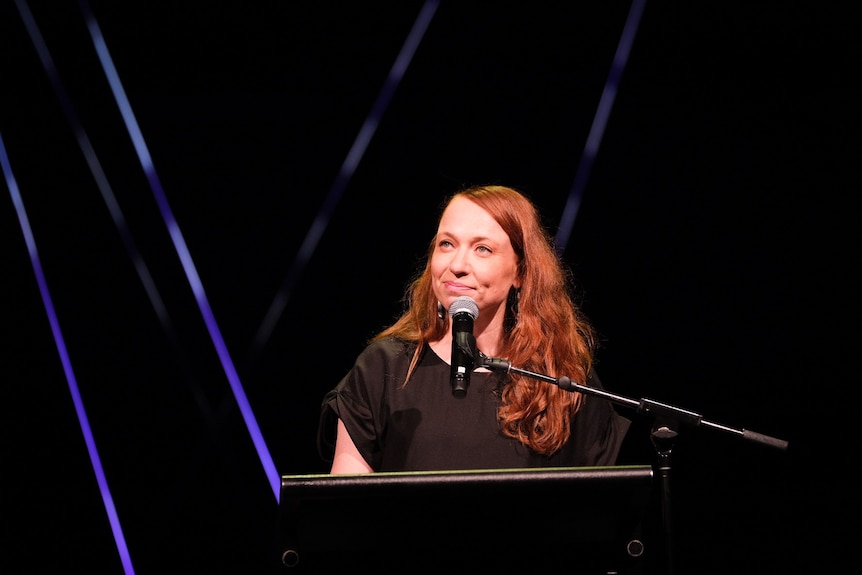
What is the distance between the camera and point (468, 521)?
4.91ft

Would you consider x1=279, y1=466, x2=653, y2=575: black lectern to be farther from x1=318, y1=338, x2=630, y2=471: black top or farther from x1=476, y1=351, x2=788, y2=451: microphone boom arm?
x1=318, y1=338, x2=630, y2=471: black top

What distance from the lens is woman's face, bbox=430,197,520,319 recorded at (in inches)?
94.3

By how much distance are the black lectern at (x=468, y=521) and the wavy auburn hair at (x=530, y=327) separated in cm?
84

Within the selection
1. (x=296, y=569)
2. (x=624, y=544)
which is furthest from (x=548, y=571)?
(x=296, y=569)

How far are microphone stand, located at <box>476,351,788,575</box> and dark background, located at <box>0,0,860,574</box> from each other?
179 cm

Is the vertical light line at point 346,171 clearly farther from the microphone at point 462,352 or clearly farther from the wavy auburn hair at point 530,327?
the microphone at point 462,352

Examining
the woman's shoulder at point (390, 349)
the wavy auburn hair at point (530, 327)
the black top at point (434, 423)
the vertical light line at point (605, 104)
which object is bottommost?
the black top at point (434, 423)

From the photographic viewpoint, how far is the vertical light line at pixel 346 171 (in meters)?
3.76

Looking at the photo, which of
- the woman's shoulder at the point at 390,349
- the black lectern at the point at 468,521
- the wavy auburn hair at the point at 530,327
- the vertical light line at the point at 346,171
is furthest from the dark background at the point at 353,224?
the black lectern at the point at 468,521

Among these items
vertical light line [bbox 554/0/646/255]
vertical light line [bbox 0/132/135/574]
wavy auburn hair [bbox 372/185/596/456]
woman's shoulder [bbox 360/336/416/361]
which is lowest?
vertical light line [bbox 0/132/135/574]

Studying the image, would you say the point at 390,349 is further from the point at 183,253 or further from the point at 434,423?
the point at 183,253

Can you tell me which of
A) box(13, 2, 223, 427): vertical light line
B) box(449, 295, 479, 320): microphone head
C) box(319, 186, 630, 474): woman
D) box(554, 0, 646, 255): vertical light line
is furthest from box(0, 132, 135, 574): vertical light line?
box(449, 295, 479, 320): microphone head

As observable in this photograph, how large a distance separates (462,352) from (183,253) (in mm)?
A: 2301

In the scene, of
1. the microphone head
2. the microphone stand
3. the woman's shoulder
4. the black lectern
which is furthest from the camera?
the woman's shoulder
